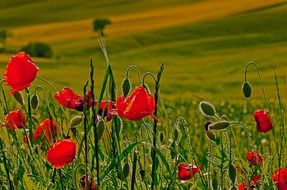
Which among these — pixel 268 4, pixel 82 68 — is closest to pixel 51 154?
pixel 82 68

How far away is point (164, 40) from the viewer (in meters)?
40.2

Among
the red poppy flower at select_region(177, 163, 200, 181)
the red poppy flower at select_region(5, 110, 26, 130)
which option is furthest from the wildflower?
the red poppy flower at select_region(5, 110, 26, 130)

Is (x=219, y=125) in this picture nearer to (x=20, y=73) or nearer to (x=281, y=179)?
(x=281, y=179)

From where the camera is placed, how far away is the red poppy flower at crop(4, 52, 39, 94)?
9.80ft

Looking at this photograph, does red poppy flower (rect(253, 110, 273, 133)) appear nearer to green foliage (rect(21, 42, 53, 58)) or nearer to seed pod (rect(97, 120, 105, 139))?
seed pod (rect(97, 120, 105, 139))

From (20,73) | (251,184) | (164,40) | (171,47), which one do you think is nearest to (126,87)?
(20,73)

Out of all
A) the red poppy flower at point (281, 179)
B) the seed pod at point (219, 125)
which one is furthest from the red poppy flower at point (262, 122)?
the seed pod at point (219, 125)

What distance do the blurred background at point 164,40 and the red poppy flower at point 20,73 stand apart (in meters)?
13.6

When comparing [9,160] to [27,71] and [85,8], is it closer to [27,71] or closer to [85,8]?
[27,71]

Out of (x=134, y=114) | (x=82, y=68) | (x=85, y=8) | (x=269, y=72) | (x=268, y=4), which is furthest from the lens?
(x=85, y=8)

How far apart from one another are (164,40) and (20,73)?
122ft

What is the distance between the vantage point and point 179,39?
39.8m

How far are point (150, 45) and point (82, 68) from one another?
9.56 m

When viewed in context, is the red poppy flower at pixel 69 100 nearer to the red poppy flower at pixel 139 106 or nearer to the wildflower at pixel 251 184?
the red poppy flower at pixel 139 106
